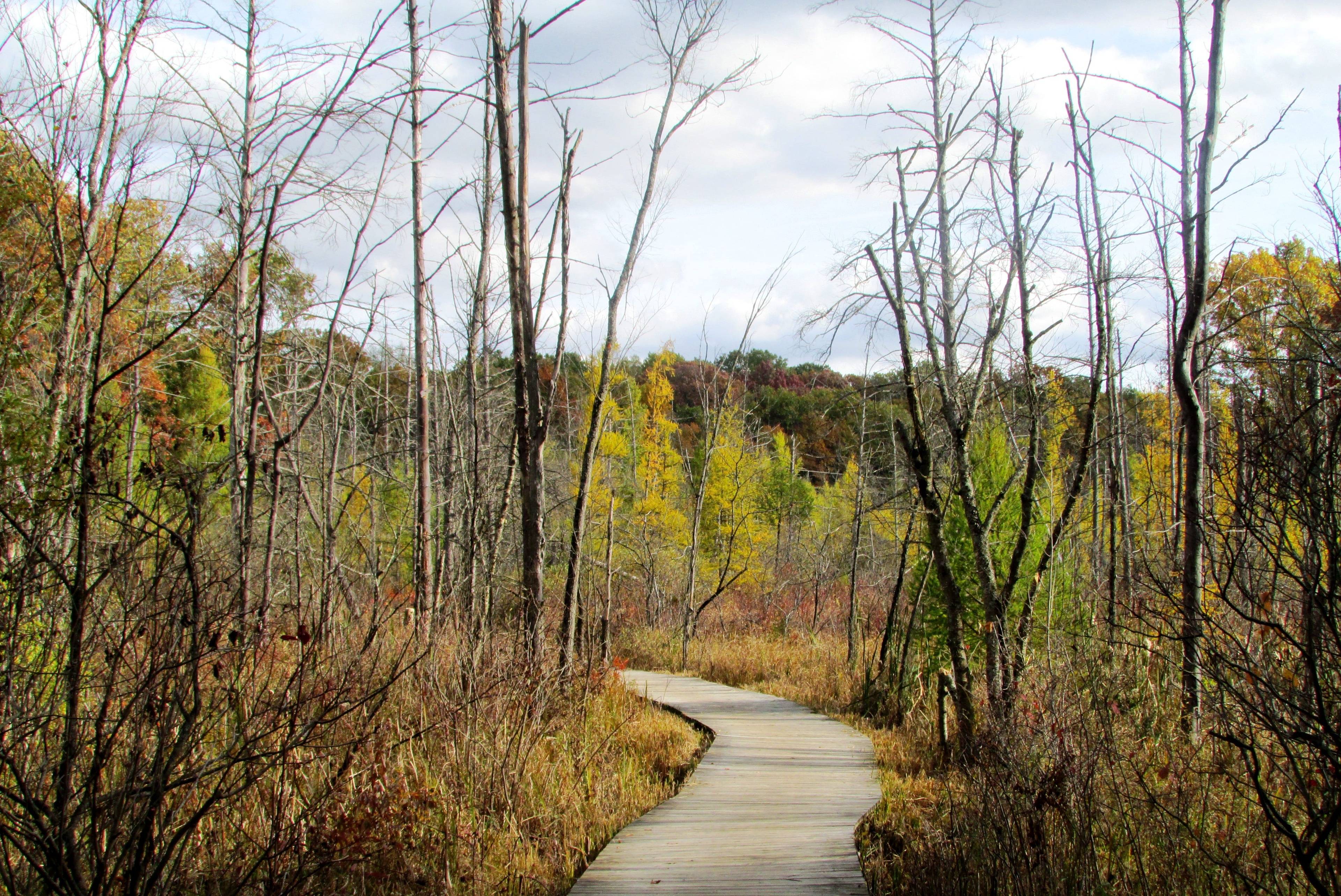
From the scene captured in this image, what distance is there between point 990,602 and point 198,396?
2821cm

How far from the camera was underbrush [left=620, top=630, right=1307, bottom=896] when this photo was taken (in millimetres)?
3625

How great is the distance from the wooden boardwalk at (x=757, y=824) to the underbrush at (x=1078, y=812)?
0.82ft

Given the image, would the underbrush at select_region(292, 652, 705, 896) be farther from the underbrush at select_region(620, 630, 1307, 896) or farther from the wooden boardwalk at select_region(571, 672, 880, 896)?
the underbrush at select_region(620, 630, 1307, 896)

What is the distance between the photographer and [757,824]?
5.21 m

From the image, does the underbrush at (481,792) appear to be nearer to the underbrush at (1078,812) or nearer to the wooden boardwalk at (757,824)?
the wooden boardwalk at (757,824)

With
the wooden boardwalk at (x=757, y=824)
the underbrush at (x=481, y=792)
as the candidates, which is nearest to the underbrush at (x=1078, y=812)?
the wooden boardwalk at (x=757, y=824)

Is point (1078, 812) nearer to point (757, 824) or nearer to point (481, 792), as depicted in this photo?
point (757, 824)

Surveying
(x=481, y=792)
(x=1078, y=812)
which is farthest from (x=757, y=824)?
(x=1078, y=812)

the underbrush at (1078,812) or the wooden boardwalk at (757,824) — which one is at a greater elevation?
the underbrush at (1078,812)

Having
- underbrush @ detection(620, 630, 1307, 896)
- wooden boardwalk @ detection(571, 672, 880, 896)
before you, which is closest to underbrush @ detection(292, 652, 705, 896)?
wooden boardwalk @ detection(571, 672, 880, 896)

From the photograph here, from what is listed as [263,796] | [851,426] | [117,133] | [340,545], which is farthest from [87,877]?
[851,426]

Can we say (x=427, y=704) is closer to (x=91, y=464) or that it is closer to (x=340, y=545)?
(x=91, y=464)

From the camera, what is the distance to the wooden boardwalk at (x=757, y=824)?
4.27 metres

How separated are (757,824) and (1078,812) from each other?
2048 mm
